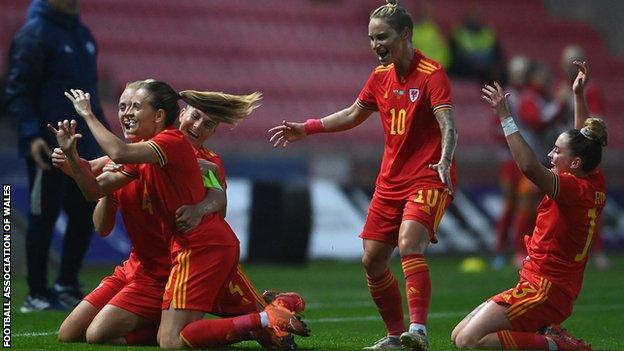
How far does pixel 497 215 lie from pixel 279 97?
4.35 metres

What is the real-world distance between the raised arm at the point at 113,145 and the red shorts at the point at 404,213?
1447 mm

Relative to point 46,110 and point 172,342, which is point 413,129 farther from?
point 46,110

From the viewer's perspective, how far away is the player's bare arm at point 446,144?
23.5 ft

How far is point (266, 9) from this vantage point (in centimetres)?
2141

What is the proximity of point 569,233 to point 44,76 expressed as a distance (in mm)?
4314

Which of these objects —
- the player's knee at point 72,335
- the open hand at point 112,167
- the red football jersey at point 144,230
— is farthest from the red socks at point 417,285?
the player's knee at point 72,335

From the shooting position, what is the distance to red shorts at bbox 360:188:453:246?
741 cm

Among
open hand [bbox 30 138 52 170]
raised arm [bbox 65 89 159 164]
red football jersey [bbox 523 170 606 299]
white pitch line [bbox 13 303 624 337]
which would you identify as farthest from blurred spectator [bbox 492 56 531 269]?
raised arm [bbox 65 89 159 164]

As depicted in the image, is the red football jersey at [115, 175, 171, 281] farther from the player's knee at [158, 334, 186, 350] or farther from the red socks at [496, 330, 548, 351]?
the red socks at [496, 330, 548, 351]

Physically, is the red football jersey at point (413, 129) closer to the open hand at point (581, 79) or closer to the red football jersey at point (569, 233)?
the red football jersey at point (569, 233)

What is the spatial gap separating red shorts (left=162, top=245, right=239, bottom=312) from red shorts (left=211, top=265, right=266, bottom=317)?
232 millimetres

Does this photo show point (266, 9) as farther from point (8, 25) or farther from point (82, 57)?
point (82, 57)

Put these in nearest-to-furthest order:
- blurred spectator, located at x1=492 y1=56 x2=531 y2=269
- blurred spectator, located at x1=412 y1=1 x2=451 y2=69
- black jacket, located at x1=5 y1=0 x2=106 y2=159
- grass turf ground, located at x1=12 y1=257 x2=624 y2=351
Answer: grass turf ground, located at x1=12 y1=257 x2=624 y2=351 < black jacket, located at x1=5 y1=0 x2=106 y2=159 < blurred spectator, located at x1=492 y1=56 x2=531 y2=269 < blurred spectator, located at x1=412 y1=1 x2=451 y2=69

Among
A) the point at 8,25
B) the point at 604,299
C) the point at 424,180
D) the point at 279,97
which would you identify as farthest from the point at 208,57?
the point at 424,180
